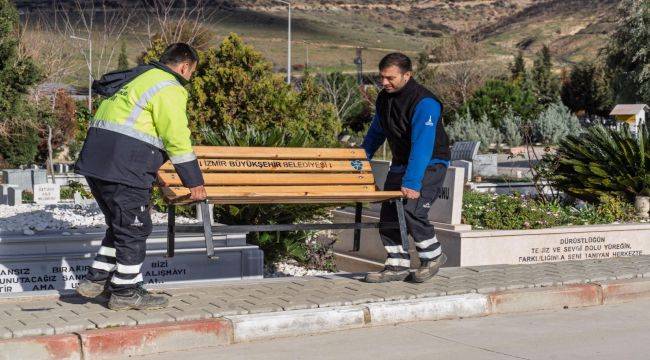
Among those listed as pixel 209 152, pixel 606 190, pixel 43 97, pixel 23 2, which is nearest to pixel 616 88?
pixel 43 97

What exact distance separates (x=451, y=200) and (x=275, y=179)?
250 centimetres

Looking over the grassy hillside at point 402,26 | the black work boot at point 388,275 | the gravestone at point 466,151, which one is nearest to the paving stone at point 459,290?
the black work boot at point 388,275

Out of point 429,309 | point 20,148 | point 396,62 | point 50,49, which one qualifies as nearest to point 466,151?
point 50,49

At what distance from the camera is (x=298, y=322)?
714cm

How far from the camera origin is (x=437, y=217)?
10758mm

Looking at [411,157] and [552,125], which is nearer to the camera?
[411,157]

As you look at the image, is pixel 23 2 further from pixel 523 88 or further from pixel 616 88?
pixel 616 88

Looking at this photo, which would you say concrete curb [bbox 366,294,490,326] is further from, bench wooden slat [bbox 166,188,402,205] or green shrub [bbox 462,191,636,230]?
green shrub [bbox 462,191,636,230]

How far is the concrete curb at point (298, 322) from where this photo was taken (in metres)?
6.25

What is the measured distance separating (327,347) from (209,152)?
2.31 metres

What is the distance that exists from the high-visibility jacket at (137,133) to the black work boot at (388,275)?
7.15 feet

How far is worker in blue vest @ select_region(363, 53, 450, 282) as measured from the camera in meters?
8.28

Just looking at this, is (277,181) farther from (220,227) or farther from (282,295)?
(282,295)

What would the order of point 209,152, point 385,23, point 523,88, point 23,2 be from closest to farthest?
1. point 209,152
2. point 523,88
3. point 23,2
4. point 385,23
